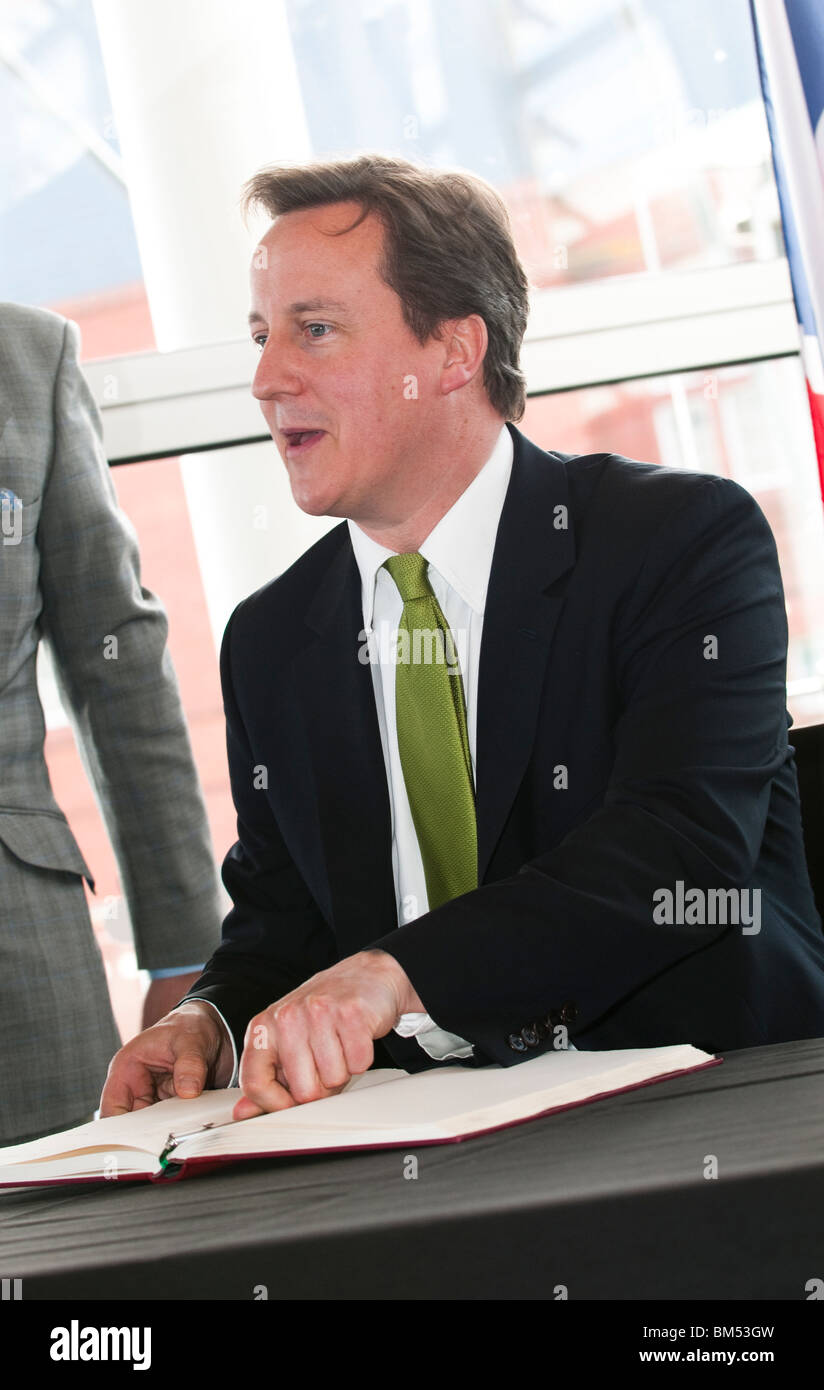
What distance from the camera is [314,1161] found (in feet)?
2.85

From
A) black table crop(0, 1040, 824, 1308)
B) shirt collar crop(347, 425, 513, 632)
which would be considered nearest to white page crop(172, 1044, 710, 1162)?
black table crop(0, 1040, 824, 1308)

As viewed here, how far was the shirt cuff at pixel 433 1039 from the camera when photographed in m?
1.19

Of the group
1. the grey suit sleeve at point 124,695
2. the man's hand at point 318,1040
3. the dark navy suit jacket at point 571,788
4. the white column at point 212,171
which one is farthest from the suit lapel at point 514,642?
the white column at point 212,171

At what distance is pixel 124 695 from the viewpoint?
212 cm

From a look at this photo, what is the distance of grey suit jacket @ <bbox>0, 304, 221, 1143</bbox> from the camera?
6.40 ft

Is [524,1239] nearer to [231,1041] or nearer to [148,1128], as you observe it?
[148,1128]

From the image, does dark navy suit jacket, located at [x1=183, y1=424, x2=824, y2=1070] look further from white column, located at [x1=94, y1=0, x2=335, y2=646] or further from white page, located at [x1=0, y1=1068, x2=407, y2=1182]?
white column, located at [x1=94, y1=0, x2=335, y2=646]

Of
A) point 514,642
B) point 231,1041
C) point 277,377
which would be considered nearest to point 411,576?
point 514,642

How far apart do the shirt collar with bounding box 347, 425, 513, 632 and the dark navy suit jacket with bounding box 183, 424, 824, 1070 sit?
0.11 ft

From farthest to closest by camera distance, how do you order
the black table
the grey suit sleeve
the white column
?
the white column → the grey suit sleeve → the black table

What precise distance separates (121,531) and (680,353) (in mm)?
1569

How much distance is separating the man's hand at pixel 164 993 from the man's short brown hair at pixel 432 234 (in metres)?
1.08

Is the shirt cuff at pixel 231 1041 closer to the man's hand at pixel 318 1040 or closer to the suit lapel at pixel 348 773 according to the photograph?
the suit lapel at pixel 348 773
